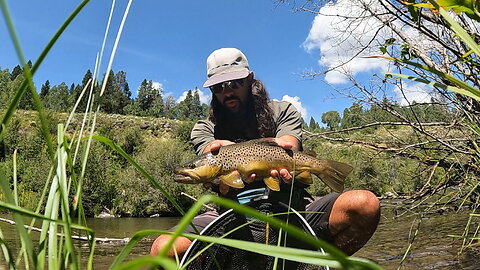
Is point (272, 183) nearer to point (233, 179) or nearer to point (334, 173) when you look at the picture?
point (233, 179)

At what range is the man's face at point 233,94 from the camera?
3.05 meters

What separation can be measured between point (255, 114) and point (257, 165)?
70 centimetres

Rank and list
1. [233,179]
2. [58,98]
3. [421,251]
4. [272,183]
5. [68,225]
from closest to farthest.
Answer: [68,225] < [272,183] < [233,179] < [421,251] < [58,98]

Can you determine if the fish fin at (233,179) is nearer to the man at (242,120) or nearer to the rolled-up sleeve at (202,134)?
the man at (242,120)

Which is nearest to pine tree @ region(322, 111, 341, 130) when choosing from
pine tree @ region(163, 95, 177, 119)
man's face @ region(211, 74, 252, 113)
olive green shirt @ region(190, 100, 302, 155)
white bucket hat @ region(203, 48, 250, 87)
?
olive green shirt @ region(190, 100, 302, 155)

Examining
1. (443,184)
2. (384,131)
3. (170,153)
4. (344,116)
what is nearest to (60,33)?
(443,184)

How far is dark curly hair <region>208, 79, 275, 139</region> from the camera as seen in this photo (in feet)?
9.96

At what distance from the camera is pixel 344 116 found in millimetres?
5258

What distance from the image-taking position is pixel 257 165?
2.47 metres

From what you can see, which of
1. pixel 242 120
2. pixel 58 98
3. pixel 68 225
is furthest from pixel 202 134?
pixel 58 98

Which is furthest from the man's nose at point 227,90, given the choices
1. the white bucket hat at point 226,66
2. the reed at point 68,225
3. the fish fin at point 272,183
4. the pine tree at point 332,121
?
the reed at point 68,225

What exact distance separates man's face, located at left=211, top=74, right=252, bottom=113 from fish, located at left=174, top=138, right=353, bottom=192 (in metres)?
0.60

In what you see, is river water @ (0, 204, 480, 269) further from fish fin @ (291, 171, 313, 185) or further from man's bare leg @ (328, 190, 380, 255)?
fish fin @ (291, 171, 313, 185)

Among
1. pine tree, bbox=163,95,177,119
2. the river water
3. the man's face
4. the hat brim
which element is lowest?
the river water
